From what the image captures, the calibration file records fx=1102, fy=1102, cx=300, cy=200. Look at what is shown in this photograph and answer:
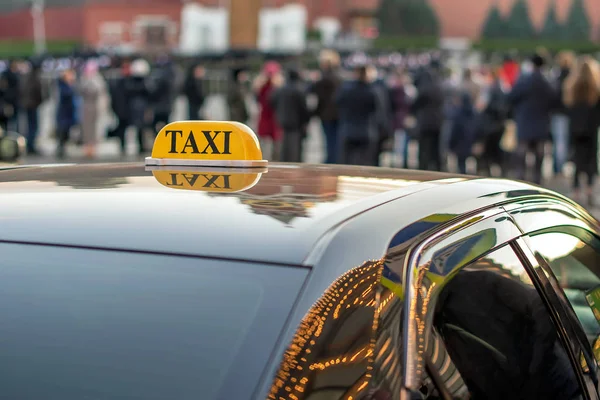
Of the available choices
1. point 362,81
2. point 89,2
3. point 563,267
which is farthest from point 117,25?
point 563,267

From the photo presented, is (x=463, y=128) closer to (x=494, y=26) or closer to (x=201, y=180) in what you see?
(x=201, y=180)

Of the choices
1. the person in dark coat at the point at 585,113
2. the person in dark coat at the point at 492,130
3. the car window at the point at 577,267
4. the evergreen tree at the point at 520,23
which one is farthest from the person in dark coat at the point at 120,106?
the evergreen tree at the point at 520,23

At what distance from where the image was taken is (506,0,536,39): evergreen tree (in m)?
80.8

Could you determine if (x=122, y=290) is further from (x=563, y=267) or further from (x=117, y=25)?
(x=117, y=25)

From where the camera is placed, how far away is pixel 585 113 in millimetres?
11664

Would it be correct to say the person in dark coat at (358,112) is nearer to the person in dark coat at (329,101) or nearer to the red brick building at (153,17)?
A: the person in dark coat at (329,101)

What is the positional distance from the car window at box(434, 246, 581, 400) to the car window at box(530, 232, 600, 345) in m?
0.16

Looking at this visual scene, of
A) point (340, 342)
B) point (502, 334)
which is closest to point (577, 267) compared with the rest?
point (502, 334)

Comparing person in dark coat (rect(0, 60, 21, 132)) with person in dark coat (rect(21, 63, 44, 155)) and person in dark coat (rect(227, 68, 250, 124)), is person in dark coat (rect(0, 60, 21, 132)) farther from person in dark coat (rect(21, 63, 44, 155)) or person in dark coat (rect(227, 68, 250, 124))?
person in dark coat (rect(227, 68, 250, 124))

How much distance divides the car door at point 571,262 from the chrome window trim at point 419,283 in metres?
0.30

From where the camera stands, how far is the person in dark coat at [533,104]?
41.1ft

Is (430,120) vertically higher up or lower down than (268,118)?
higher up

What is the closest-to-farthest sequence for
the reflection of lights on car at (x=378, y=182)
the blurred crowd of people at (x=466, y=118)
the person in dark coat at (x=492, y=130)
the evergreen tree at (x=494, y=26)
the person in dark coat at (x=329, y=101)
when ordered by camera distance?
the reflection of lights on car at (x=378, y=182)
the blurred crowd of people at (x=466, y=118)
the person in dark coat at (x=492, y=130)
the person in dark coat at (x=329, y=101)
the evergreen tree at (x=494, y=26)

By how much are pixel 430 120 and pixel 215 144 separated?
11506 millimetres
